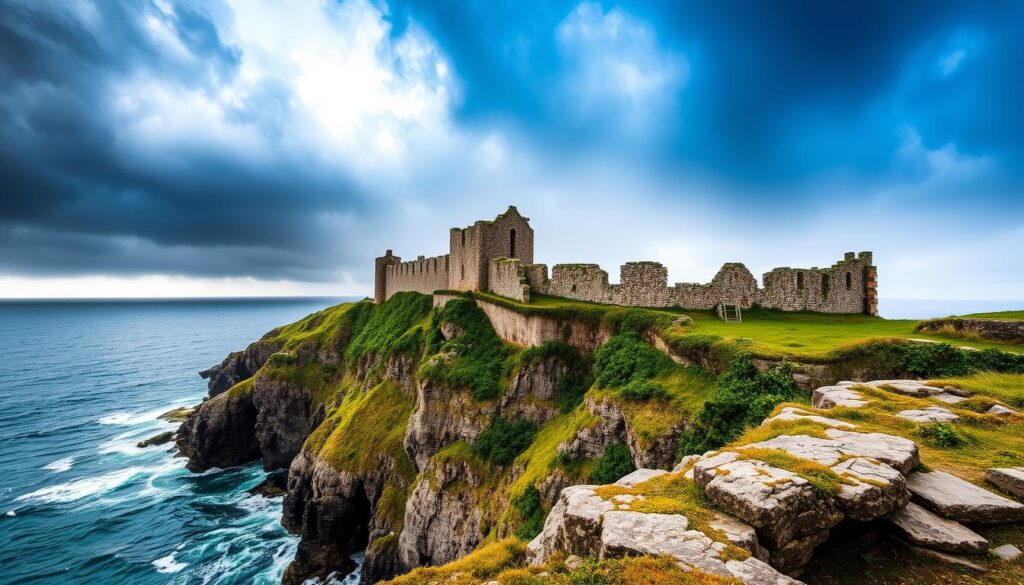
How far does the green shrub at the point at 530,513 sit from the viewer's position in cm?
1844

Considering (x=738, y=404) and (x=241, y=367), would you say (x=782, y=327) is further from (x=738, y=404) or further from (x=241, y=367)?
(x=241, y=367)

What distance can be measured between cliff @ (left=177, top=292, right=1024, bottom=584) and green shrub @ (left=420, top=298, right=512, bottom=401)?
0.12 m

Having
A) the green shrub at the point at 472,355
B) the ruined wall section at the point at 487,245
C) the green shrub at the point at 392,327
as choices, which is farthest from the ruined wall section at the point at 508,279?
the green shrub at the point at 392,327

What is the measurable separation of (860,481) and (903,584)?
51.3 inches

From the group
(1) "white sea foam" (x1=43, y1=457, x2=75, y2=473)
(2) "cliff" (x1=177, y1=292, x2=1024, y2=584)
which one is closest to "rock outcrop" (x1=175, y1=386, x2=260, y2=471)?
(2) "cliff" (x1=177, y1=292, x2=1024, y2=584)

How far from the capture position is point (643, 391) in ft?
58.5

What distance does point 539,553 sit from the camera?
26.5 feet

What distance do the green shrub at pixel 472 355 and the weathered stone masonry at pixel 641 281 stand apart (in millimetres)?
3566

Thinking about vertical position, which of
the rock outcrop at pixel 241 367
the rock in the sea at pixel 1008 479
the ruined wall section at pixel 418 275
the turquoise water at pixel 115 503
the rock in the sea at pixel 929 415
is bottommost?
the turquoise water at pixel 115 503

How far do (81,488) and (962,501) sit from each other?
64655 millimetres

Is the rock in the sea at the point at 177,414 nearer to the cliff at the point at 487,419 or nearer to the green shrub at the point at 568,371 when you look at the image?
the cliff at the point at 487,419

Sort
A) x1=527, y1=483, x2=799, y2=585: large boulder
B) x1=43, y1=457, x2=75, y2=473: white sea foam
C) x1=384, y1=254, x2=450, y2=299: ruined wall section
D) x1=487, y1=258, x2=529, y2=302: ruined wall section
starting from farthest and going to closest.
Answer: x1=384, y1=254, x2=450, y2=299: ruined wall section < x1=43, y1=457, x2=75, y2=473: white sea foam < x1=487, y1=258, x2=529, y2=302: ruined wall section < x1=527, y1=483, x2=799, y2=585: large boulder

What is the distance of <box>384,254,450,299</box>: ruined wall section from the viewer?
4916 centimetres

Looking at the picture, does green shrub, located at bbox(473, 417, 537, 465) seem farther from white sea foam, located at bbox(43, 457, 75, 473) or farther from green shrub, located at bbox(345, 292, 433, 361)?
white sea foam, located at bbox(43, 457, 75, 473)
